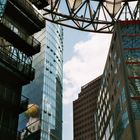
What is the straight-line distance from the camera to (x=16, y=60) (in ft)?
88.8

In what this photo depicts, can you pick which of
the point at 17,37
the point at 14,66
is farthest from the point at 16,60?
the point at 17,37

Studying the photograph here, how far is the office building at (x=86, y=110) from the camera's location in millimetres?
166250

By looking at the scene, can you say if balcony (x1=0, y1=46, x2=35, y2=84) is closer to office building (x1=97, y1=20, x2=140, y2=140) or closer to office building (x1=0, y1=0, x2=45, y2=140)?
office building (x1=0, y1=0, x2=45, y2=140)

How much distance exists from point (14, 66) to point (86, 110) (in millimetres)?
150667

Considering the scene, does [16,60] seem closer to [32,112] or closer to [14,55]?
[14,55]

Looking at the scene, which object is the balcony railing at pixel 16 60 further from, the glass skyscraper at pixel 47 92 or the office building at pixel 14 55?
the glass skyscraper at pixel 47 92

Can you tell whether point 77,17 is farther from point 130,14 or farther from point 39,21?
point 39,21

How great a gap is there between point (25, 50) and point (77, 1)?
17500 millimetres

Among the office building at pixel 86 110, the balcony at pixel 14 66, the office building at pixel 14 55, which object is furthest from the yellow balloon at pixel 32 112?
the office building at pixel 86 110

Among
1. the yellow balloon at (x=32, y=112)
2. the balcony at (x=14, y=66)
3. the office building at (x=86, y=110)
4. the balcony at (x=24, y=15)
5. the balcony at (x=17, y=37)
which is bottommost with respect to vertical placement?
the balcony at (x=14, y=66)

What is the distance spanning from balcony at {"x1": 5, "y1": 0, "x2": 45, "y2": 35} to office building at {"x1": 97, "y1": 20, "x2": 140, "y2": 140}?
18.6 m

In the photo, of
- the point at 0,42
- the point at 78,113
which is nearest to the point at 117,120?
the point at 0,42

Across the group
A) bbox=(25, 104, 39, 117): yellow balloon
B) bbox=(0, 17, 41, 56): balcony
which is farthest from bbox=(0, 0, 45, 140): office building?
bbox=(25, 104, 39, 117): yellow balloon

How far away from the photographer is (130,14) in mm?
49406
